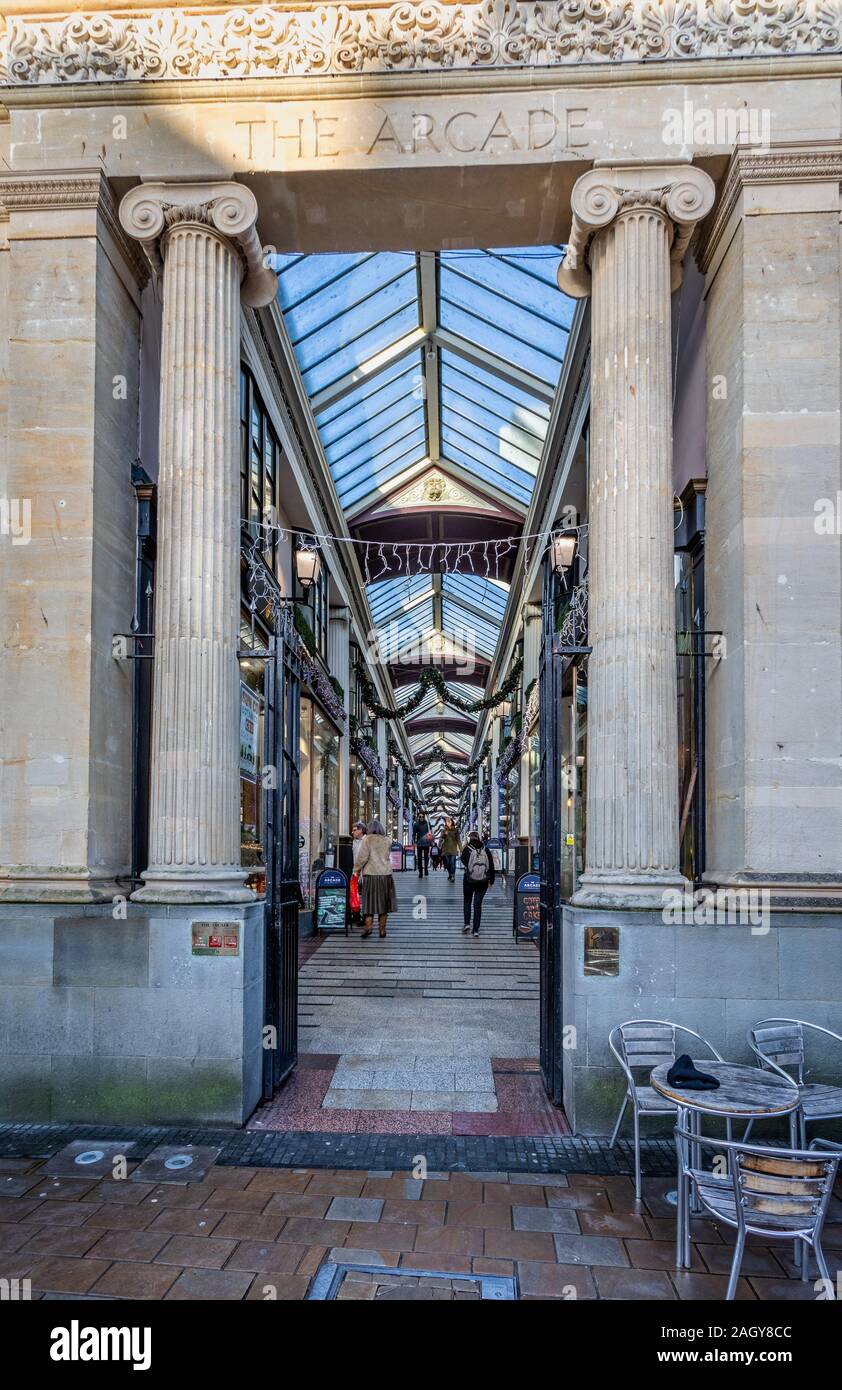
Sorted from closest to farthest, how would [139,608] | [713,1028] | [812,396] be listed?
1. [713,1028]
2. [812,396]
3. [139,608]

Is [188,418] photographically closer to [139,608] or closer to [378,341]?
[139,608]

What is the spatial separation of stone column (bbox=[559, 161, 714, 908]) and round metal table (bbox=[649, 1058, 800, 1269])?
1335 mm

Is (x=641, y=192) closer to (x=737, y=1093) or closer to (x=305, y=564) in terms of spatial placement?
(x=737, y=1093)

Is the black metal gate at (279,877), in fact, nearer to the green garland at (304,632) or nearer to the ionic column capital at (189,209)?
the ionic column capital at (189,209)

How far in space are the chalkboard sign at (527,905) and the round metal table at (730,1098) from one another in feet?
28.1

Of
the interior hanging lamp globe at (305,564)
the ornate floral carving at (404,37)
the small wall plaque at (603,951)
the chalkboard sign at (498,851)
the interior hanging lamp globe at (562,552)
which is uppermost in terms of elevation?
the ornate floral carving at (404,37)

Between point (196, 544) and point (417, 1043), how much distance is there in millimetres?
4403

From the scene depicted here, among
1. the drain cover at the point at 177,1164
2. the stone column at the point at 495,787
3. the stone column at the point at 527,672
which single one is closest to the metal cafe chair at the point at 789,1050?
the drain cover at the point at 177,1164

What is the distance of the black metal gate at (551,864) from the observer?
6617 millimetres

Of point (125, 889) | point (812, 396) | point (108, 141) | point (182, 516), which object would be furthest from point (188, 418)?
point (812, 396)

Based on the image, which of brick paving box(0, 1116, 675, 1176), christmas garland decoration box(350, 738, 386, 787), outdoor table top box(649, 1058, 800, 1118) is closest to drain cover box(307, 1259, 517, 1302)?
outdoor table top box(649, 1058, 800, 1118)

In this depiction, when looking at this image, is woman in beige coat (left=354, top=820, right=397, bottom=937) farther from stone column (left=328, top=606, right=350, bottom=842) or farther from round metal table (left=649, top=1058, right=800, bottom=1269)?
round metal table (left=649, top=1058, right=800, bottom=1269)

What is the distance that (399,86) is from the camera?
656 cm
